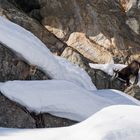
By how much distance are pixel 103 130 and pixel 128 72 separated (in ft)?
48.0

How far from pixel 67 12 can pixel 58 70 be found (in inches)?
484

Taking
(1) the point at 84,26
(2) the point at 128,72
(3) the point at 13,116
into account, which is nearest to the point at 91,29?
(1) the point at 84,26

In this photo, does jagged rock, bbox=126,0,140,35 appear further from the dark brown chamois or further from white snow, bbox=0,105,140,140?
white snow, bbox=0,105,140,140

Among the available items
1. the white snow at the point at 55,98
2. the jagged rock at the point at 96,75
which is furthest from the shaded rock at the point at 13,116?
the jagged rock at the point at 96,75

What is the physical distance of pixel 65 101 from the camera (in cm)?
837

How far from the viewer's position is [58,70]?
9.84 m

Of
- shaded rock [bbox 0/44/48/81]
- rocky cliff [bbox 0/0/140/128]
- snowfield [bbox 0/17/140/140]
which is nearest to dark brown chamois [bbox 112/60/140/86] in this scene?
rocky cliff [bbox 0/0/140/128]

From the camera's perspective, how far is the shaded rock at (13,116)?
26.0 ft

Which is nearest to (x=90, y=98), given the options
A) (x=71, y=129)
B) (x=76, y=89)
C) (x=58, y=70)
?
(x=76, y=89)

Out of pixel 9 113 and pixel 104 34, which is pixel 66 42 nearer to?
pixel 104 34

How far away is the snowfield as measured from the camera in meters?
4.90

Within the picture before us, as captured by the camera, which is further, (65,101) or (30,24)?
(30,24)

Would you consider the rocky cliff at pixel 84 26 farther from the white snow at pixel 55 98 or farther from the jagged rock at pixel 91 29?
the white snow at pixel 55 98

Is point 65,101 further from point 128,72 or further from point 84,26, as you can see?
point 84,26
